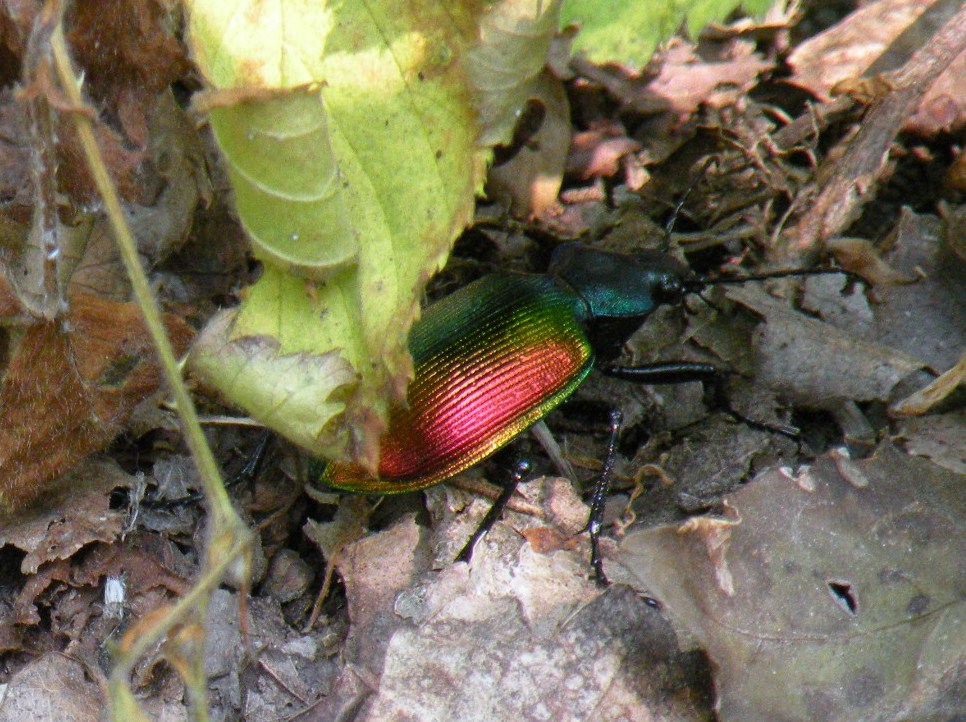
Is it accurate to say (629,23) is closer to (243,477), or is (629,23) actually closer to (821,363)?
(821,363)

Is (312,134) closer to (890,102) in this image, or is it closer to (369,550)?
(369,550)

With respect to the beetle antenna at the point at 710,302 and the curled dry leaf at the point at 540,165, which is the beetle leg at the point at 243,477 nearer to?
the curled dry leaf at the point at 540,165

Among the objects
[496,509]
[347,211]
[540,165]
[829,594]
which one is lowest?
[496,509]

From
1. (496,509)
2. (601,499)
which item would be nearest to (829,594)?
(601,499)

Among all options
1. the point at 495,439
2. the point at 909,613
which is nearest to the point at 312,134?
the point at 495,439

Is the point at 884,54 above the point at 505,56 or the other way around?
the other way around

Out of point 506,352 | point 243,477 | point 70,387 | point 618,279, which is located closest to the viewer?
point 70,387
